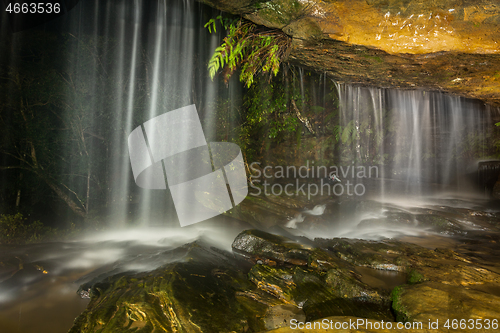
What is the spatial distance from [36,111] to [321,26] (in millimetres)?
9395

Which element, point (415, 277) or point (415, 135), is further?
point (415, 135)

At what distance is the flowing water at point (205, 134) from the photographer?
238 inches

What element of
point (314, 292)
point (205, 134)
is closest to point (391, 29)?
point (314, 292)

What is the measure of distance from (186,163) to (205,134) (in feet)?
5.01

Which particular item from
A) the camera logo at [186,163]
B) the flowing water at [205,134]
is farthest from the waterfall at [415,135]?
the camera logo at [186,163]

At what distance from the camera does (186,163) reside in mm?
10602

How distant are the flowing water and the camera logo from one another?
0.39 metres

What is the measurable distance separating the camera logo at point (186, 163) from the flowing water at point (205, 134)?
15.5 inches

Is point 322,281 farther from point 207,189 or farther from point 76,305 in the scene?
point 207,189

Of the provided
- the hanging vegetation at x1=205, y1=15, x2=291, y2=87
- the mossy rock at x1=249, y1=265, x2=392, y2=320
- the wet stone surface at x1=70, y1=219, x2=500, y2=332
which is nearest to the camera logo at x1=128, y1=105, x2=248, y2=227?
the hanging vegetation at x1=205, y1=15, x2=291, y2=87

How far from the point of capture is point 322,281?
11.3 ft

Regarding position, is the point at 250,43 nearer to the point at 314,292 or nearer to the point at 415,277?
the point at 314,292

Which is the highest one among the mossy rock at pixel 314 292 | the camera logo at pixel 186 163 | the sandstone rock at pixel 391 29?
the sandstone rock at pixel 391 29

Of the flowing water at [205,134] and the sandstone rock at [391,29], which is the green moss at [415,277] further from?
the sandstone rock at [391,29]
